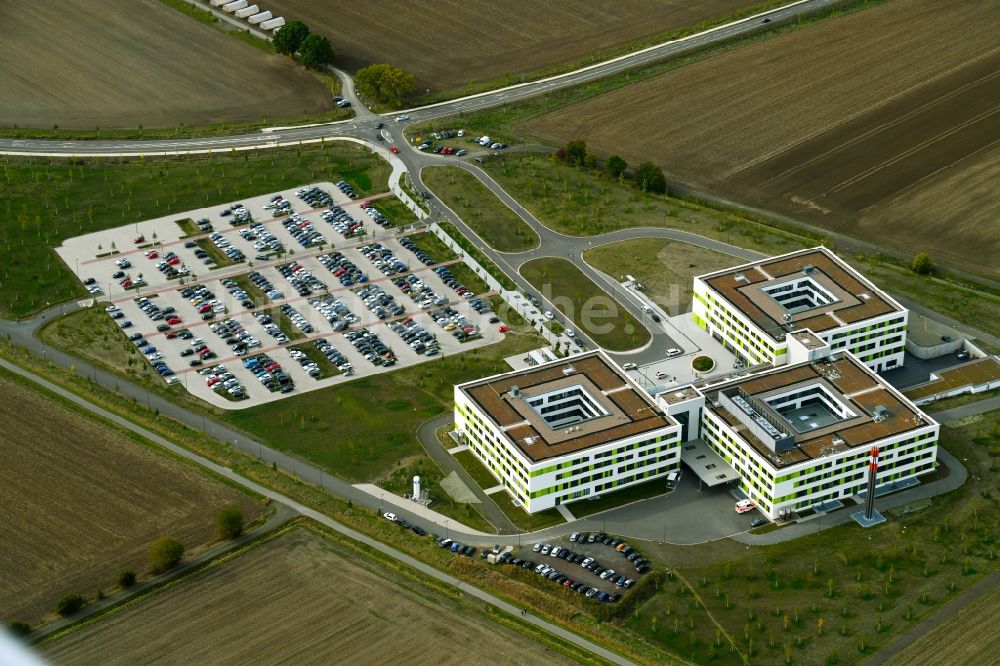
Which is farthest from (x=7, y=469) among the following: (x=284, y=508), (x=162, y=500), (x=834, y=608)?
(x=834, y=608)

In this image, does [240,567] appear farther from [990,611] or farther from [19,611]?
[990,611]

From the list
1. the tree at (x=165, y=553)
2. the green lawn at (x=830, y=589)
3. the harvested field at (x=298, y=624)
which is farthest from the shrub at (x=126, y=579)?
the green lawn at (x=830, y=589)

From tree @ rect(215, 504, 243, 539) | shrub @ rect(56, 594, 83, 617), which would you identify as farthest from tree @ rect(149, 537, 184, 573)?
shrub @ rect(56, 594, 83, 617)

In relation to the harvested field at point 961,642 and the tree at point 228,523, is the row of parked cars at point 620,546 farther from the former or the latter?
the tree at point 228,523

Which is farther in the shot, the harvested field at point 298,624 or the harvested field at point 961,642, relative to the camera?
the harvested field at point 298,624

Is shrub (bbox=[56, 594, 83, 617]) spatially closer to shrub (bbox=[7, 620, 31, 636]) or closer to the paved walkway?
shrub (bbox=[7, 620, 31, 636])

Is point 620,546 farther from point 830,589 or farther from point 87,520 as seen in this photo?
point 87,520

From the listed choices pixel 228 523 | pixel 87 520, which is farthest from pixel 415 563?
pixel 87 520

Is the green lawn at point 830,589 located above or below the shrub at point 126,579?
above
